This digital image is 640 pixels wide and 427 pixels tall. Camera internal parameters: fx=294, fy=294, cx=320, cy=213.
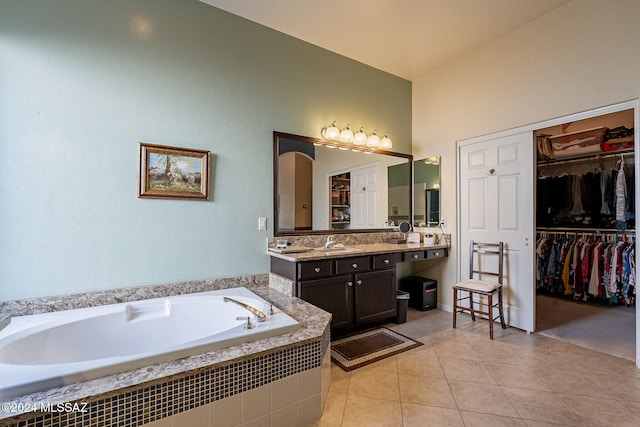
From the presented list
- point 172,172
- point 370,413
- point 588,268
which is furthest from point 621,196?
point 172,172

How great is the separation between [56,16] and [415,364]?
357 centimetres

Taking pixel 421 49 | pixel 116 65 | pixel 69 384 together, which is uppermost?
pixel 421 49

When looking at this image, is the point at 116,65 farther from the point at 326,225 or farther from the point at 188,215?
the point at 326,225

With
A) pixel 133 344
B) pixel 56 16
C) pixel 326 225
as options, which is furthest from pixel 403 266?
pixel 56 16

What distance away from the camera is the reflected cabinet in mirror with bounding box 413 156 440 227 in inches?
145

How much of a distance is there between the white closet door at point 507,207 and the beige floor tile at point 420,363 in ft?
3.89

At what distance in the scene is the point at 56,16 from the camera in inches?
78.2

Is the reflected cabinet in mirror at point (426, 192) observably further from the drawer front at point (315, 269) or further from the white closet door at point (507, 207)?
the drawer front at point (315, 269)

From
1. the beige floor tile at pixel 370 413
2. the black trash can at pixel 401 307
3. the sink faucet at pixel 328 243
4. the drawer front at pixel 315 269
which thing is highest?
the sink faucet at pixel 328 243

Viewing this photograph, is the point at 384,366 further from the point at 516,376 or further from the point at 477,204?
the point at 477,204

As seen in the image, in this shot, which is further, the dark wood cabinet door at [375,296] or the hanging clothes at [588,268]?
the hanging clothes at [588,268]

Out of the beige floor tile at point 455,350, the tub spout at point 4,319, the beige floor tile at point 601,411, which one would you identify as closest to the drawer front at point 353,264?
the beige floor tile at point 455,350

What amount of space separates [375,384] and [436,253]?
1.84m

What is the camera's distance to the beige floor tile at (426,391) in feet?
6.01
